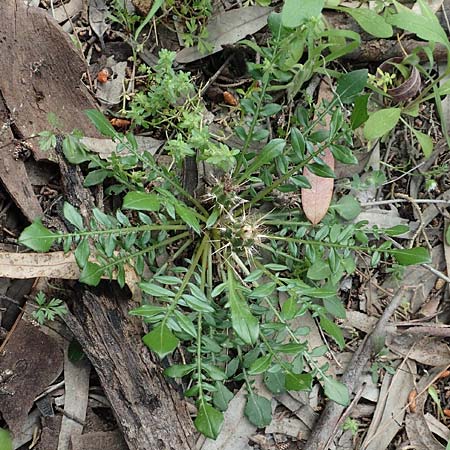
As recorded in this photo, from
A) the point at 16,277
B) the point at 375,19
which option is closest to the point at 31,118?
the point at 16,277

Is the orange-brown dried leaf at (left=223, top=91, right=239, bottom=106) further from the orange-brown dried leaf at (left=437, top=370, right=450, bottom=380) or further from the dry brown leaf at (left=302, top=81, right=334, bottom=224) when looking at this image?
the orange-brown dried leaf at (left=437, top=370, right=450, bottom=380)

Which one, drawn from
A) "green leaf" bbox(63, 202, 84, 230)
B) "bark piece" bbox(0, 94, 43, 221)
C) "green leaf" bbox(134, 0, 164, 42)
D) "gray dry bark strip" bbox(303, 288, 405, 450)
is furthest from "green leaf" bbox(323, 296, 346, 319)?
"green leaf" bbox(134, 0, 164, 42)

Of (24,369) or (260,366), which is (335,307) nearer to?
(260,366)

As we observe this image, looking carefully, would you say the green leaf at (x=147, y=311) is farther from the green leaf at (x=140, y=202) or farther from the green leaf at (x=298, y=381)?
the green leaf at (x=298, y=381)

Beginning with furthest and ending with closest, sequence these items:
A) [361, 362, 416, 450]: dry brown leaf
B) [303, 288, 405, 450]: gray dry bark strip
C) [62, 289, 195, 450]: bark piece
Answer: [361, 362, 416, 450]: dry brown leaf < [303, 288, 405, 450]: gray dry bark strip < [62, 289, 195, 450]: bark piece

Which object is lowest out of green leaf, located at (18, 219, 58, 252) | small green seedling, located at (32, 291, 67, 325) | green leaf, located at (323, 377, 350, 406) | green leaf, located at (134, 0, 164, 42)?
green leaf, located at (323, 377, 350, 406)

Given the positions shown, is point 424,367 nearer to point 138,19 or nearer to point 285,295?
point 285,295
